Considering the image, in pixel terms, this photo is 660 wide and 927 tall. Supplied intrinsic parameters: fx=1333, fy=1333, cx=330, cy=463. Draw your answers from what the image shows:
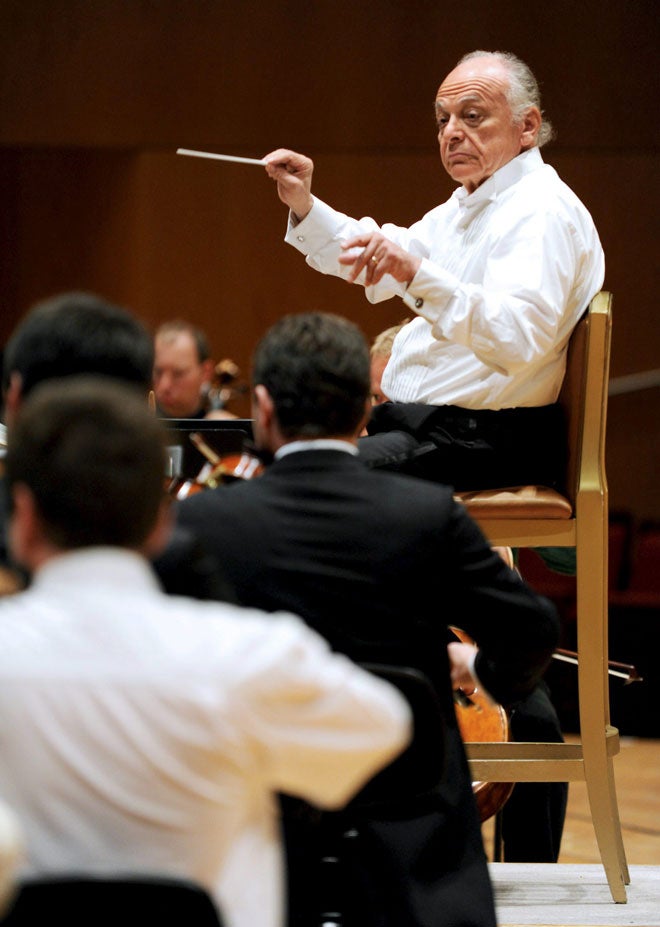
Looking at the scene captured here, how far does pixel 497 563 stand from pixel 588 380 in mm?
945

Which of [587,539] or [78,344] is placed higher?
[78,344]

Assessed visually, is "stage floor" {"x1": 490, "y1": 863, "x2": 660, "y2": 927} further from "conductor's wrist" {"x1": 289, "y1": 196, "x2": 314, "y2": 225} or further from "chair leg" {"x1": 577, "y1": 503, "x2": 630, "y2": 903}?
"conductor's wrist" {"x1": 289, "y1": 196, "x2": 314, "y2": 225}

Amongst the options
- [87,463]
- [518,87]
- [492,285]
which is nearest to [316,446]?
[87,463]

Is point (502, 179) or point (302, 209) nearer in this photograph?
point (502, 179)

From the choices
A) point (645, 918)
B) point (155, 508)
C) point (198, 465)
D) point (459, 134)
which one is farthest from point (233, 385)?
point (155, 508)

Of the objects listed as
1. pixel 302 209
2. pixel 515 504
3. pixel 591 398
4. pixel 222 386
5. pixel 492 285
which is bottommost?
pixel 222 386

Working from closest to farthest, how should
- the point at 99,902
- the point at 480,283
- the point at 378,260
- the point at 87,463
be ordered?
the point at 99,902
the point at 87,463
the point at 378,260
the point at 480,283

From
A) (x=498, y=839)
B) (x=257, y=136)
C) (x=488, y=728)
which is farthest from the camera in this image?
(x=257, y=136)

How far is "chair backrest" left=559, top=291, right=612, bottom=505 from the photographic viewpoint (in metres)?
2.71

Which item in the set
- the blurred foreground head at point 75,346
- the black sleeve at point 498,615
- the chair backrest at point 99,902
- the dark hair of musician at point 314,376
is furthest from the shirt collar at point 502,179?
the chair backrest at point 99,902

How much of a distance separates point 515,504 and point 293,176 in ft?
2.97

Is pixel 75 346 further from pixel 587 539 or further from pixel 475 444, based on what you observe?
pixel 587 539

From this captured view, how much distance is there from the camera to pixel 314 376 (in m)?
1.87

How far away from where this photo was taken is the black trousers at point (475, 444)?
2.71 metres
